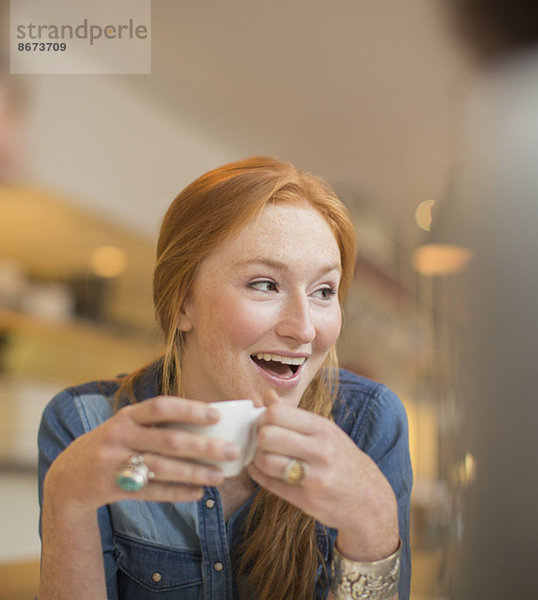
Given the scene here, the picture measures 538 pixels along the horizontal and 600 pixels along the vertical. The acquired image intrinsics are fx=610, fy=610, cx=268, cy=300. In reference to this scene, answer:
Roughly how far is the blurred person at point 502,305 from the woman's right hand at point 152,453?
0.45 meters

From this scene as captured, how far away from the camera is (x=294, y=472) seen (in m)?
0.50

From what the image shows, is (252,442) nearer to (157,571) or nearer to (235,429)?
(235,429)

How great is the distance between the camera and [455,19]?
0.95 meters

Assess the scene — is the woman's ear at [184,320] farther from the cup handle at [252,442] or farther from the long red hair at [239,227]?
the cup handle at [252,442]

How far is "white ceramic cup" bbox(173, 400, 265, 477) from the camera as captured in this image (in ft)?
1.62

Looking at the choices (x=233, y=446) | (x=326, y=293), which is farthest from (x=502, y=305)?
(x=233, y=446)

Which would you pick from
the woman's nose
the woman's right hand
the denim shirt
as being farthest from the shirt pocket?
the woman's nose

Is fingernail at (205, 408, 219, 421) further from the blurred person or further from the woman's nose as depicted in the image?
the blurred person

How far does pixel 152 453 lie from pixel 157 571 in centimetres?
29

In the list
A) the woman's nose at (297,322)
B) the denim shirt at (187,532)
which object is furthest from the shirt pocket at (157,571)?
the woman's nose at (297,322)


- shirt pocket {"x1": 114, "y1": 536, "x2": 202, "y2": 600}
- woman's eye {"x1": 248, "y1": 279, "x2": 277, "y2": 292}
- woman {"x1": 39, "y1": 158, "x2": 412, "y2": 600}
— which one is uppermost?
woman's eye {"x1": 248, "y1": 279, "x2": 277, "y2": 292}

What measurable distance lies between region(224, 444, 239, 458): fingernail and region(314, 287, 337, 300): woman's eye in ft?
0.81

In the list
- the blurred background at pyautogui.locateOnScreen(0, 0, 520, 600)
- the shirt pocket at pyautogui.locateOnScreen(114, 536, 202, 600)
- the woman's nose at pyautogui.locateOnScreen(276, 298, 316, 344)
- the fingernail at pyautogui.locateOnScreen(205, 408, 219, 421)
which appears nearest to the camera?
the fingernail at pyautogui.locateOnScreen(205, 408, 219, 421)

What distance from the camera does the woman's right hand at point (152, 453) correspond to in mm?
479
